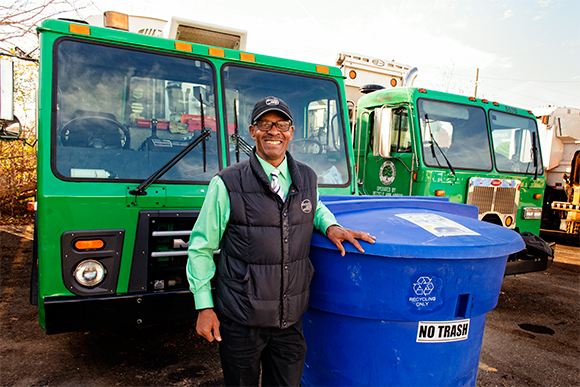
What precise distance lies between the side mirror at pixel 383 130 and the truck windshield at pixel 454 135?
0.63 meters

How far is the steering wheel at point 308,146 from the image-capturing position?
365 centimetres

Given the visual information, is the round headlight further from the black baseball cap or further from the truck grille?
the truck grille

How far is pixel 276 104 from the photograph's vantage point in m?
1.85


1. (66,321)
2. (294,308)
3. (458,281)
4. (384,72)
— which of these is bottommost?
(66,321)

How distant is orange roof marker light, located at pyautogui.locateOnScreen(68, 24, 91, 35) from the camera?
2.77m

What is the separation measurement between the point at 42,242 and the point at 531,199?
614cm

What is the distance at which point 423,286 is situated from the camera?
172 centimetres

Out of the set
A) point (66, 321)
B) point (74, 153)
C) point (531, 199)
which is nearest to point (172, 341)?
point (66, 321)

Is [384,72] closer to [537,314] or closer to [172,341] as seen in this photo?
[537,314]

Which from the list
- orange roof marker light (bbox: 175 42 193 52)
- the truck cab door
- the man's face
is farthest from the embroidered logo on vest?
the truck cab door

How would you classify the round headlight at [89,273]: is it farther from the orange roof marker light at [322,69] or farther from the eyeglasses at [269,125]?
the orange roof marker light at [322,69]

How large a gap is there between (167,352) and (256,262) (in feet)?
7.22

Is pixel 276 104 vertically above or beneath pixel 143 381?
above

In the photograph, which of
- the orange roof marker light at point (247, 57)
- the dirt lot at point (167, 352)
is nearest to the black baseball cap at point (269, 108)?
the orange roof marker light at point (247, 57)
